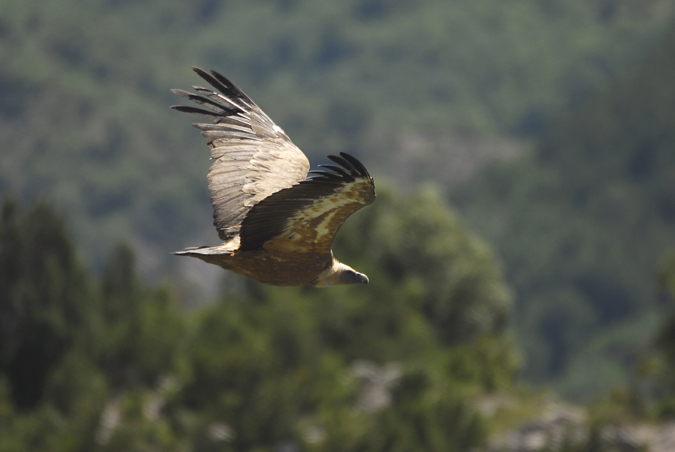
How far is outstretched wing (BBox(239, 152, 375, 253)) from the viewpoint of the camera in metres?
10.2

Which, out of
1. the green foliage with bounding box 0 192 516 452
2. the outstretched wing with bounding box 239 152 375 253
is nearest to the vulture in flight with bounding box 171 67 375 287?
the outstretched wing with bounding box 239 152 375 253

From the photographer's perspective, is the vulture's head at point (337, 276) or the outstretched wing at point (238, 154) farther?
the outstretched wing at point (238, 154)

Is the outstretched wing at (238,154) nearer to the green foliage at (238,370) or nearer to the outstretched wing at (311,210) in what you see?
the outstretched wing at (311,210)

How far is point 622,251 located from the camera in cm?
17638

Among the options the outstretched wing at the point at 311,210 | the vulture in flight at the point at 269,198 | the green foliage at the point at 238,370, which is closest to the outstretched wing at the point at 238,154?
the vulture in flight at the point at 269,198

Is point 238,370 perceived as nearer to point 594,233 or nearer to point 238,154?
point 238,154

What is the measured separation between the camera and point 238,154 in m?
12.7

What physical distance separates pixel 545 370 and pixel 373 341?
116 m

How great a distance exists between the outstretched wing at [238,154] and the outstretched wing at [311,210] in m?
0.75

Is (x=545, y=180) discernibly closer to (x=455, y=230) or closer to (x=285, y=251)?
(x=455, y=230)

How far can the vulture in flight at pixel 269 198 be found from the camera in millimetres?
10391

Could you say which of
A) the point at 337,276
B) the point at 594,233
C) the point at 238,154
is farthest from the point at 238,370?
the point at 594,233

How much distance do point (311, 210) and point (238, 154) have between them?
236 cm

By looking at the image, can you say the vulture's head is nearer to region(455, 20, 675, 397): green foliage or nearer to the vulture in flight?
the vulture in flight
